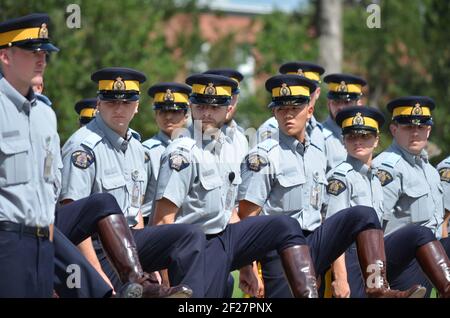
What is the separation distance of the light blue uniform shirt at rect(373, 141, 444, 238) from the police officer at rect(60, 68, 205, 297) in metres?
2.27

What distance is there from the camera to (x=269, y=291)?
8.65 m

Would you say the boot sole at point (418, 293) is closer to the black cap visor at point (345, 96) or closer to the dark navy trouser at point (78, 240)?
the dark navy trouser at point (78, 240)

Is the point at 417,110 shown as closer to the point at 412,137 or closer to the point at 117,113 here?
the point at 412,137

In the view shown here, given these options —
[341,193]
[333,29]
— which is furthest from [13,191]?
[333,29]

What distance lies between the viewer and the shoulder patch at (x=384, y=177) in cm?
967

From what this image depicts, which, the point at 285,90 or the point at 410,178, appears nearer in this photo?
the point at 285,90

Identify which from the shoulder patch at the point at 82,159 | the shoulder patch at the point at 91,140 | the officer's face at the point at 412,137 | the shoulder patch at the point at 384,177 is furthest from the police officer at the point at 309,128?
the shoulder patch at the point at 82,159

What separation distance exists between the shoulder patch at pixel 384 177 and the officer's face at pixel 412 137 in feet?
1.14

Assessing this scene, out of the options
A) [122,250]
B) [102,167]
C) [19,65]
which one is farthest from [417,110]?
[19,65]

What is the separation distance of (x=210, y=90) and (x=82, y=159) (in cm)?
114

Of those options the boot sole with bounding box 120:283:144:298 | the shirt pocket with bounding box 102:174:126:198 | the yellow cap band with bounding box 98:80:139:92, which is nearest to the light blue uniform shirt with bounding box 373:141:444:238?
the yellow cap band with bounding box 98:80:139:92

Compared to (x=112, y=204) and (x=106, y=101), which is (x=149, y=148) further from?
(x=112, y=204)

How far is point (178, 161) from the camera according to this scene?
802cm
